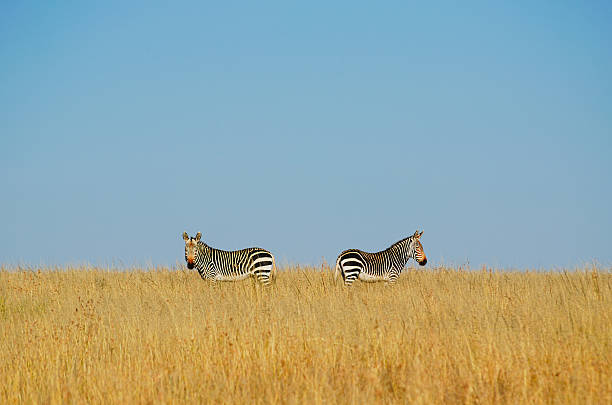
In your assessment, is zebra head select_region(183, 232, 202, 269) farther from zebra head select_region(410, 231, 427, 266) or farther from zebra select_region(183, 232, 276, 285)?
zebra head select_region(410, 231, 427, 266)

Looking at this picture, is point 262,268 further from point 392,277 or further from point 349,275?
point 392,277

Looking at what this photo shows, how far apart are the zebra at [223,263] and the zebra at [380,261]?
2013 millimetres

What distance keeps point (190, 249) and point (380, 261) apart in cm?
531

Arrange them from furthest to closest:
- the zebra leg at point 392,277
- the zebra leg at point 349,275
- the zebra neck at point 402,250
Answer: the zebra neck at point 402,250 → the zebra leg at point 392,277 → the zebra leg at point 349,275

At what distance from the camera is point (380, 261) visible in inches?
658

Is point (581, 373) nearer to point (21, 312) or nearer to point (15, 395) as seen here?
point (15, 395)

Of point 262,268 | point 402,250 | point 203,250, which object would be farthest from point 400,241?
point 203,250

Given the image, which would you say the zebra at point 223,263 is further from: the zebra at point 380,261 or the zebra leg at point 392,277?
the zebra leg at point 392,277

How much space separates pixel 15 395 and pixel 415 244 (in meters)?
12.5

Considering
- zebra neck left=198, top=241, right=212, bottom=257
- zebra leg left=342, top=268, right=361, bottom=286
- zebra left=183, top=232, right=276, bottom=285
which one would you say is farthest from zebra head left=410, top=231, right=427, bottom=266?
zebra neck left=198, top=241, right=212, bottom=257

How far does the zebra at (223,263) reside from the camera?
16500mm

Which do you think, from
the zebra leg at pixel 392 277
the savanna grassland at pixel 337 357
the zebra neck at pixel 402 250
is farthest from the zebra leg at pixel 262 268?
the savanna grassland at pixel 337 357

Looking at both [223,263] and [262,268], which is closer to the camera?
[262,268]

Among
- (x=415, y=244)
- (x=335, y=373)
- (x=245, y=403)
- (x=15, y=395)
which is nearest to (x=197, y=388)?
(x=245, y=403)
